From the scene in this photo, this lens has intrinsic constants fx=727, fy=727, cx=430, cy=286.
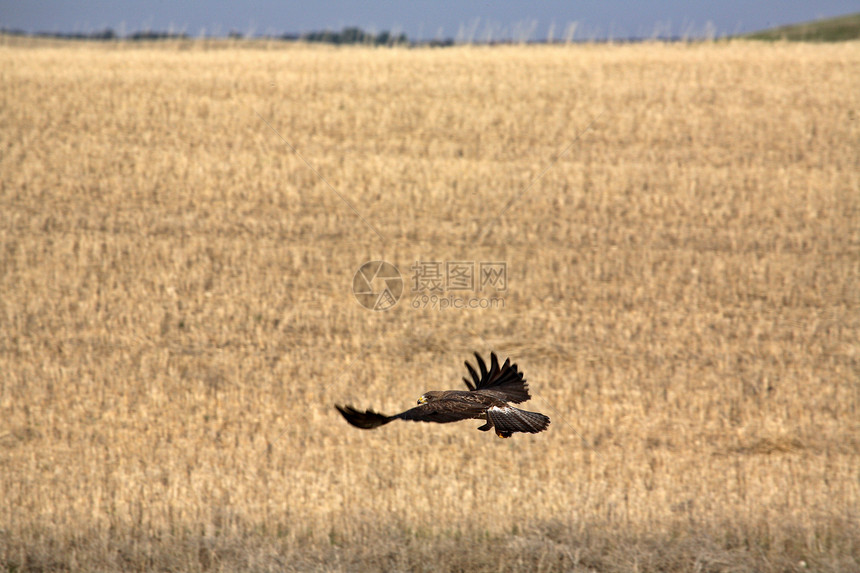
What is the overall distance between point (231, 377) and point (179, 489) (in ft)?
6.32

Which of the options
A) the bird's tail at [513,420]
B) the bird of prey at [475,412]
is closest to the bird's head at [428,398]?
the bird of prey at [475,412]

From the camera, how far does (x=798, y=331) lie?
1005cm

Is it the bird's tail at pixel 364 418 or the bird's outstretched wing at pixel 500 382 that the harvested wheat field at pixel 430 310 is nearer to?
the bird's outstretched wing at pixel 500 382

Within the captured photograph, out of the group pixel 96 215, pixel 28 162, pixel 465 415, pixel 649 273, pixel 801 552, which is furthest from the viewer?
pixel 28 162

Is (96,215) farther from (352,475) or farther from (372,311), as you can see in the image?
(352,475)

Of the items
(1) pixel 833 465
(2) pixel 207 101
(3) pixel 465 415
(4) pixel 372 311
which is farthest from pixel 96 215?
(1) pixel 833 465

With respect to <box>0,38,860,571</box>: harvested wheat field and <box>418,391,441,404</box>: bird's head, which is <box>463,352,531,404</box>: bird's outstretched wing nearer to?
<box>418,391,441,404</box>: bird's head
